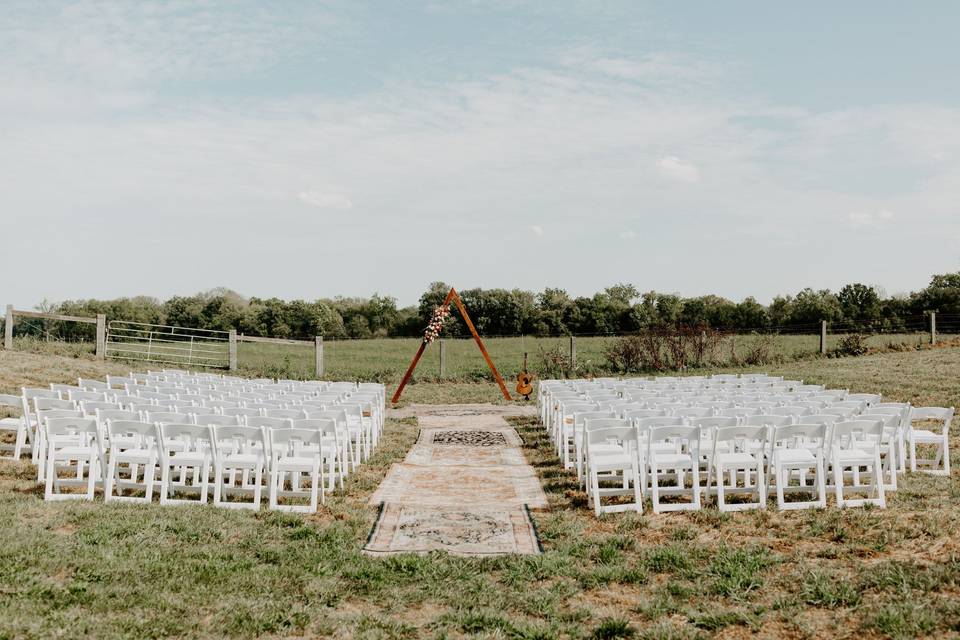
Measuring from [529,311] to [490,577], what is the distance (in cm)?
4900

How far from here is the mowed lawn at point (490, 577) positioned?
4.88 m

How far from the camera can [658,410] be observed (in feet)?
33.5

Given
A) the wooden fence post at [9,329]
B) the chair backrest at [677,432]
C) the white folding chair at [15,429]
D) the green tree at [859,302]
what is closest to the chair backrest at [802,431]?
the chair backrest at [677,432]

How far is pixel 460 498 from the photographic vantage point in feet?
29.0

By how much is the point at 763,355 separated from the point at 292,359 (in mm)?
16519

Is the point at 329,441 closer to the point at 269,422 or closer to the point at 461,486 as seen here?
the point at 269,422

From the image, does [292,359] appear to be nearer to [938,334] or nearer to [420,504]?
[420,504]

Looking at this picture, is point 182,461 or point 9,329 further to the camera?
point 9,329

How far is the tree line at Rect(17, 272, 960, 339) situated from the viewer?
47.4 metres

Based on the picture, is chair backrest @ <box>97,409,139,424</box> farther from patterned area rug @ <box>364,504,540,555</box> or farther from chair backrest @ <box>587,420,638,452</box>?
chair backrest @ <box>587,420,638,452</box>

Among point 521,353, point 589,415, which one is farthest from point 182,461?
point 521,353

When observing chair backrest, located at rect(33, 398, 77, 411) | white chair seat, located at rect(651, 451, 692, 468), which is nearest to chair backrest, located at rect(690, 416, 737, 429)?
white chair seat, located at rect(651, 451, 692, 468)

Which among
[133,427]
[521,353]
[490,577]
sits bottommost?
[490,577]

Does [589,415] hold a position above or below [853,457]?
above
